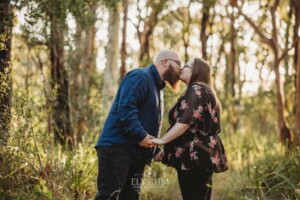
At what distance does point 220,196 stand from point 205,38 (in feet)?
30.7

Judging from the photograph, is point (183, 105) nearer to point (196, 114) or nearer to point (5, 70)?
point (196, 114)

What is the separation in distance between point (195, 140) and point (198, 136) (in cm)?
5

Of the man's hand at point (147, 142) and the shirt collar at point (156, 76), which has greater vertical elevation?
the shirt collar at point (156, 76)

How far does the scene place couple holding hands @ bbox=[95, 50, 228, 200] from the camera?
16.2 ft

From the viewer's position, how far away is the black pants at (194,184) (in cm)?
495

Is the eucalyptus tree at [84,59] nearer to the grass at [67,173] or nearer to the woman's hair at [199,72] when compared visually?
the grass at [67,173]

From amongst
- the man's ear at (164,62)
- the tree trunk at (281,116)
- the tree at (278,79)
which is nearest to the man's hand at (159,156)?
the man's ear at (164,62)

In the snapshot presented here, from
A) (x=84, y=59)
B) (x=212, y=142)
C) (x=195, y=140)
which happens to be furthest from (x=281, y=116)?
(x=84, y=59)

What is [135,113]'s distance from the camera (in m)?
5.02

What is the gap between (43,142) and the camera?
5.94 m

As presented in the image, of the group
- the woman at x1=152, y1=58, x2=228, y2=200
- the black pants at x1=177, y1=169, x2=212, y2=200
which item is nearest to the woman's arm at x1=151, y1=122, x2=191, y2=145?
the woman at x1=152, y1=58, x2=228, y2=200

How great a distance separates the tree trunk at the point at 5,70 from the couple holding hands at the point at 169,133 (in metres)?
1.08

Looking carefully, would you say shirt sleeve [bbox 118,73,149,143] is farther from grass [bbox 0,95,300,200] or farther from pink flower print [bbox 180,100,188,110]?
grass [bbox 0,95,300,200]

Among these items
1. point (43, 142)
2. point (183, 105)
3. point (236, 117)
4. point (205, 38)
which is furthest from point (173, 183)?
point (236, 117)
